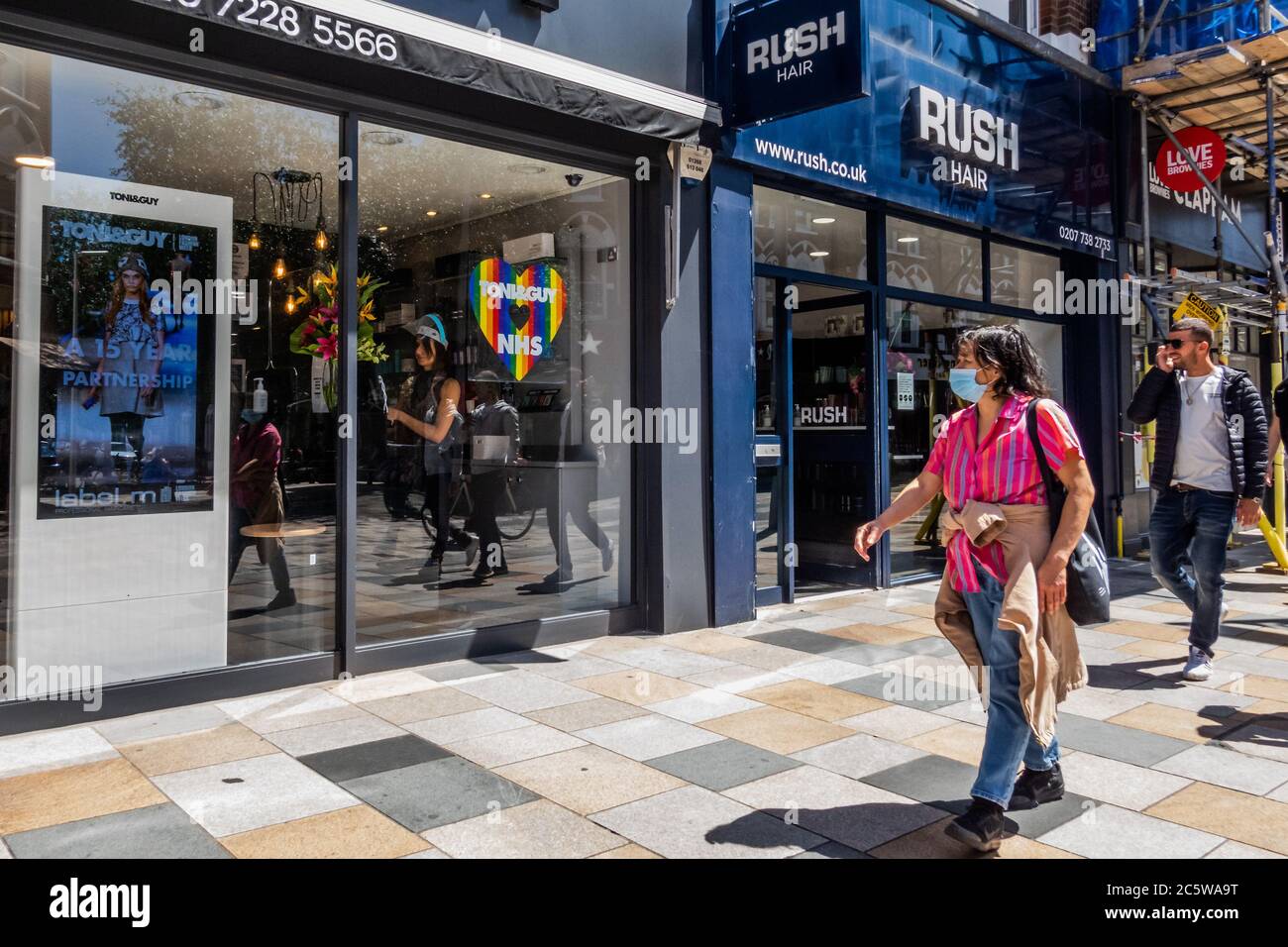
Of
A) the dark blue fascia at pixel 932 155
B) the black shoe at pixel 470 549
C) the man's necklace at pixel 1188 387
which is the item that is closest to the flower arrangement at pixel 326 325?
the black shoe at pixel 470 549

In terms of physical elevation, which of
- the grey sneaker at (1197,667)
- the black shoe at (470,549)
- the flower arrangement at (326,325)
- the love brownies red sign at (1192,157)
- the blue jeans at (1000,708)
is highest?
the love brownies red sign at (1192,157)

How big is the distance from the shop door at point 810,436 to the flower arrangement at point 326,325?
344 centimetres

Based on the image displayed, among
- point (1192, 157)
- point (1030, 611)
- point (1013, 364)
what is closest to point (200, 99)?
point (1013, 364)

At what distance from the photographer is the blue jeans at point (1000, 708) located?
336 centimetres

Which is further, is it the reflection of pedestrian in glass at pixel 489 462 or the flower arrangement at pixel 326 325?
the reflection of pedestrian in glass at pixel 489 462

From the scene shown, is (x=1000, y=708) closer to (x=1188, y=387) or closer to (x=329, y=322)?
(x=1188, y=387)

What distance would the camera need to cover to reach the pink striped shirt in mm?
3359

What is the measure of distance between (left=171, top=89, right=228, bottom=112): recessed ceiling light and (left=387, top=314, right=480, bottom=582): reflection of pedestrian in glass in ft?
5.22

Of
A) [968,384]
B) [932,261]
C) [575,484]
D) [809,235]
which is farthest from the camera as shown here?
[932,261]

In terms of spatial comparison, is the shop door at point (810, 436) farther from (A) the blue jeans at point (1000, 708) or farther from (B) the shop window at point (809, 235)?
(A) the blue jeans at point (1000, 708)

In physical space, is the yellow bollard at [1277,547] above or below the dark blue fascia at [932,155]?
below

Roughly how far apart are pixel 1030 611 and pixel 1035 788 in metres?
0.90

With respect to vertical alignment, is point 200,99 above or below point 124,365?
above

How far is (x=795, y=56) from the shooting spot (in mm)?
6727
